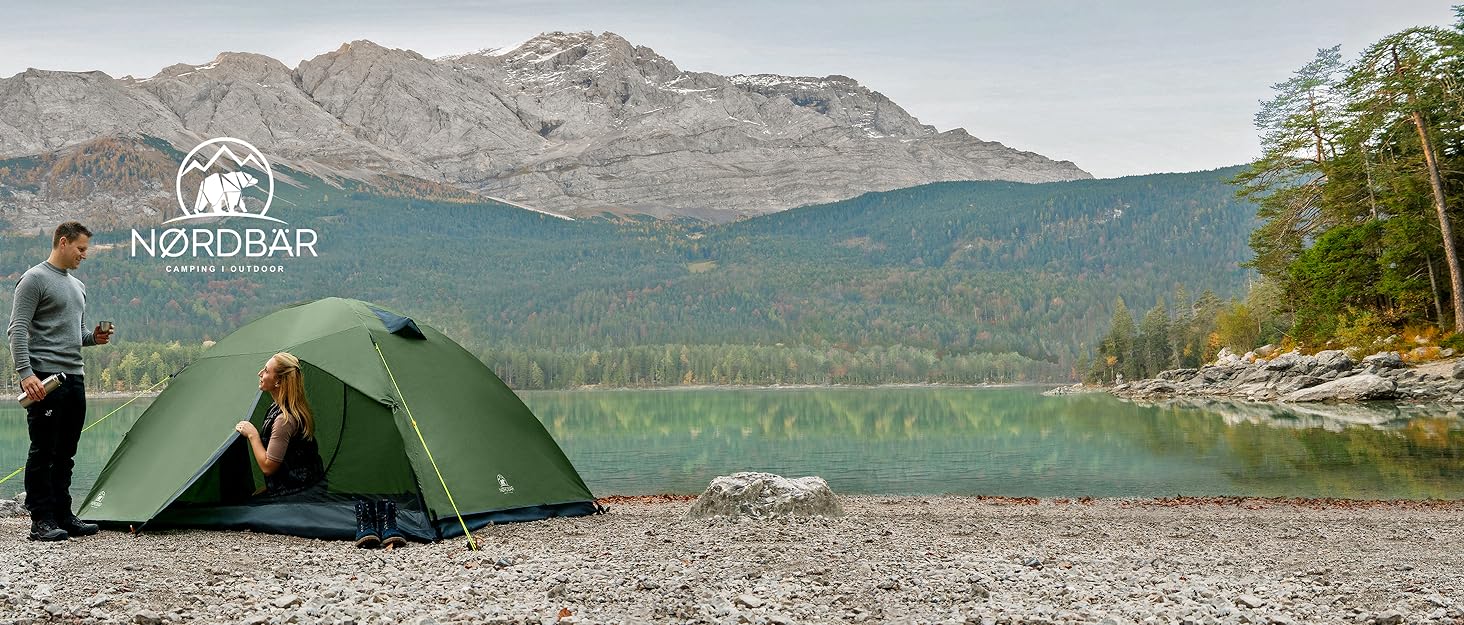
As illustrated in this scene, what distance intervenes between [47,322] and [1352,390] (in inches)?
1624

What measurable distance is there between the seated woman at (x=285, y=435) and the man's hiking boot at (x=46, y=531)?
5.15 ft

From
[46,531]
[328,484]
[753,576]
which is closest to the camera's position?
[753,576]

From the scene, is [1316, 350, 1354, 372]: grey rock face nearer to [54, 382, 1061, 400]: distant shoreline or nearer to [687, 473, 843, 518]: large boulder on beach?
[687, 473, 843, 518]: large boulder on beach

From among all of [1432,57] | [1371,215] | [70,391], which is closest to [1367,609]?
[70,391]

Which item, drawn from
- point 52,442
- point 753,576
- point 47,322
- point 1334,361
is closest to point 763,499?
point 753,576

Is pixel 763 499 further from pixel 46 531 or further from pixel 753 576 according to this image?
pixel 46 531

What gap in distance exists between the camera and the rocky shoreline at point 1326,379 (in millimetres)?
36344

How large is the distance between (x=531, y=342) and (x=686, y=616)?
597 ft

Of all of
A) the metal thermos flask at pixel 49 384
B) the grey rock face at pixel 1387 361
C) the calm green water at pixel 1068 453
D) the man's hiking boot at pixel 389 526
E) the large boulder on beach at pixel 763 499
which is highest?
the metal thermos flask at pixel 49 384

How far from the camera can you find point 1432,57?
3550cm

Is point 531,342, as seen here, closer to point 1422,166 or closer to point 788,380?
point 788,380

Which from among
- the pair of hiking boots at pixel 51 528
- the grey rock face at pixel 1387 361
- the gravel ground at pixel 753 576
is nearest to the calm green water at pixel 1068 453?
the grey rock face at pixel 1387 361

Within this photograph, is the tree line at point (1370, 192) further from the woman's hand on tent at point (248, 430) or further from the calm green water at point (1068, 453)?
the woman's hand on tent at point (248, 430)

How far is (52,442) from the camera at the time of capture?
906 cm
